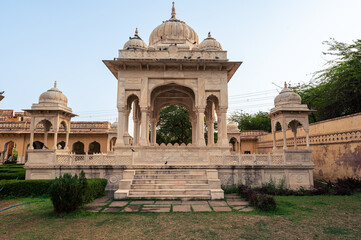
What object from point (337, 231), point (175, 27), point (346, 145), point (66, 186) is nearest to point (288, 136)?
point (346, 145)

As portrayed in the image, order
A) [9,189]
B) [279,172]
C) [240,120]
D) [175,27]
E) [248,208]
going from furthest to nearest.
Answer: [240,120] → [175,27] → [279,172] → [9,189] → [248,208]

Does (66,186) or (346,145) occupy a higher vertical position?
(346,145)

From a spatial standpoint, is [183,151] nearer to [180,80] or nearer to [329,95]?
[180,80]

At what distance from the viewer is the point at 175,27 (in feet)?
57.8

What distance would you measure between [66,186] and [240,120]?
38945 mm

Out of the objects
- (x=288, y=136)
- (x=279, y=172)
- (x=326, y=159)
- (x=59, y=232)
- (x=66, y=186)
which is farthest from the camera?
(x=288, y=136)

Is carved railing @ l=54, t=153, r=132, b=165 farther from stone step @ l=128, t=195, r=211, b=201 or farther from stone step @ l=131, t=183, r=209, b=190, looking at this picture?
stone step @ l=128, t=195, r=211, b=201

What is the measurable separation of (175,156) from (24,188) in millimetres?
6893

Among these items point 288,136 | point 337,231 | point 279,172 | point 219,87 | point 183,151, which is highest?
point 219,87

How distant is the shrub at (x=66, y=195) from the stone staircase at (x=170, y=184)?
2232mm

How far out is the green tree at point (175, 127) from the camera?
2936 cm

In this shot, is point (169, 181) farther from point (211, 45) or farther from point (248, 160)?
point (211, 45)

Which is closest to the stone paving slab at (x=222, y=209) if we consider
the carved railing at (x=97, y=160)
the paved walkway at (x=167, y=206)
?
the paved walkway at (x=167, y=206)

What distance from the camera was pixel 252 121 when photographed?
3962cm
